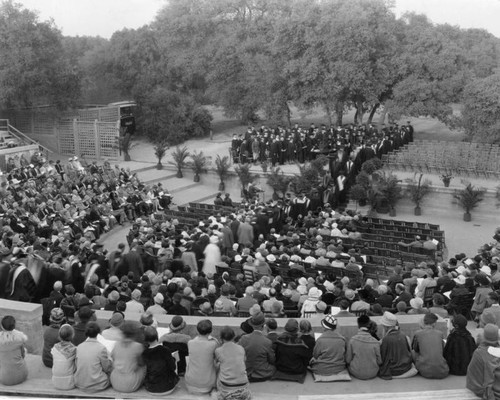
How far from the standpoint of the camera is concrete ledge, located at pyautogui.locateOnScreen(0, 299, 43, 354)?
25.9ft

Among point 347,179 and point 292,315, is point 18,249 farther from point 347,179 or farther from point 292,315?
point 347,179

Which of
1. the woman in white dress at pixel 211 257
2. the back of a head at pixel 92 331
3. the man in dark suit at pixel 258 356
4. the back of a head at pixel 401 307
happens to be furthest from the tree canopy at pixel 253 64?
the back of a head at pixel 92 331

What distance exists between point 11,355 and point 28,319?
1089 millimetres

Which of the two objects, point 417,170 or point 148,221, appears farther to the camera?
point 417,170

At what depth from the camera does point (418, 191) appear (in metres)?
21.4

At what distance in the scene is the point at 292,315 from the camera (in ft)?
31.1

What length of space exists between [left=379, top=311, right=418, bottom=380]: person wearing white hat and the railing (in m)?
25.1

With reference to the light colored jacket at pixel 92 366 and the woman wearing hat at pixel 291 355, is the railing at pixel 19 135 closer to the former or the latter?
the light colored jacket at pixel 92 366

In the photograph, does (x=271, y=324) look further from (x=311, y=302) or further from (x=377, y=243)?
(x=377, y=243)

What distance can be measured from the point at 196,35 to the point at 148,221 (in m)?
20.8

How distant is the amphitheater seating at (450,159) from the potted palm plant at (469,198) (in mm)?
2748

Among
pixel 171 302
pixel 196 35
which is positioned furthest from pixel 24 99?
pixel 171 302

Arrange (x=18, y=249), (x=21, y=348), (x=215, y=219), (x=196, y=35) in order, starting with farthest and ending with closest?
(x=196, y=35), (x=215, y=219), (x=18, y=249), (x=21, y=348)

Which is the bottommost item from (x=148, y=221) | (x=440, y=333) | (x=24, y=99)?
(x=148, y=221)
